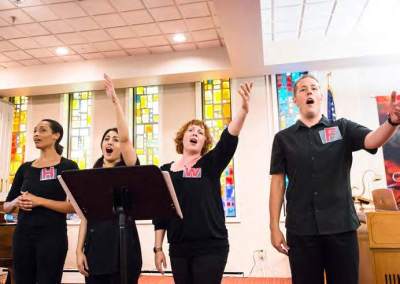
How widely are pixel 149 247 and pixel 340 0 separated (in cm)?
438

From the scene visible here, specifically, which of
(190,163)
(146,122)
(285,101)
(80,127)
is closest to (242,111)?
(190,163)

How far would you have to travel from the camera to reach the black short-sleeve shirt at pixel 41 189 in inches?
84.8

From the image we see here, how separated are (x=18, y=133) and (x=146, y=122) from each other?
2411 millimetres

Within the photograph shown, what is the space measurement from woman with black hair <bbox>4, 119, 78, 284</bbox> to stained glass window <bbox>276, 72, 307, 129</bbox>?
3897 millimetres

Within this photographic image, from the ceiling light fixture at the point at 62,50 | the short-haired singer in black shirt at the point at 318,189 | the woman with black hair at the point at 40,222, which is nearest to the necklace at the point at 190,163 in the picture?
the short-haired singer in black shirt at the point at 318,189

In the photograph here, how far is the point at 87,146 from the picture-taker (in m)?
6.11

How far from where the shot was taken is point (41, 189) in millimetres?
2240

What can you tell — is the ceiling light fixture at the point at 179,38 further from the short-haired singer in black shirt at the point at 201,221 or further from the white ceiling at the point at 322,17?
the short-haired singer in black shirt at the point at 201,221

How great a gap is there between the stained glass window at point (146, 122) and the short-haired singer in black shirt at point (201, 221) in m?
3.94

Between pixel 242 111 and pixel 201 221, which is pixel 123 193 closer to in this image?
pixel 201 221

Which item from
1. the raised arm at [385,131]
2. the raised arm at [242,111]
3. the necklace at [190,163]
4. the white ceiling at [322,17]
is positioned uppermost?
the white ceiling at [322,17]

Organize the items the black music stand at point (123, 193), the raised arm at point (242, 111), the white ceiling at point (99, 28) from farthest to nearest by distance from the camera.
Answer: the white ceiling at point (99, 28) → the raised arm at point (242, 111) → the black music stand at point (123, 193)

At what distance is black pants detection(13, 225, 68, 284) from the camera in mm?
2070

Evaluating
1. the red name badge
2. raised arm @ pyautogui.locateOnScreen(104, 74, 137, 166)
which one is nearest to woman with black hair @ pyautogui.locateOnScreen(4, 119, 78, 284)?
raised arm @ pyautogui.locateOnScreen(104, 74, 137, 166)
